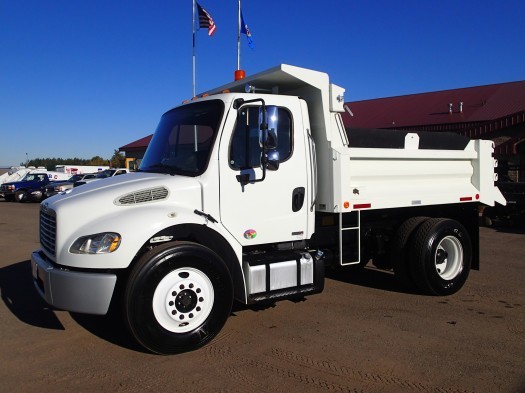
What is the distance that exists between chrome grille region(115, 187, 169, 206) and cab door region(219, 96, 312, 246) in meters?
0.59

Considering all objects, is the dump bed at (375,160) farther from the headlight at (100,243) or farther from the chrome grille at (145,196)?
the headlight at (100,243)

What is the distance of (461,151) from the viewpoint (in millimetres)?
6535

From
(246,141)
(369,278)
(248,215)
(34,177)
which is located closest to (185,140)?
(246,141)

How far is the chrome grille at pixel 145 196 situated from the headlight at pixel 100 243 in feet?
1.39

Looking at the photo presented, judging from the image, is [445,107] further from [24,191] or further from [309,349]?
[309,349]

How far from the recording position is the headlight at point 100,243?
403cm

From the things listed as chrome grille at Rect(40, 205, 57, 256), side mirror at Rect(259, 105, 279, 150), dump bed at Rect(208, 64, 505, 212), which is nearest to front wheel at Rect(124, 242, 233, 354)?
chrome grille at Rect(40, 205, 57, 256)

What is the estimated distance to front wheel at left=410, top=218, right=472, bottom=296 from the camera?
19.7ft

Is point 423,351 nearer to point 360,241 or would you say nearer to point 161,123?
point 360,241

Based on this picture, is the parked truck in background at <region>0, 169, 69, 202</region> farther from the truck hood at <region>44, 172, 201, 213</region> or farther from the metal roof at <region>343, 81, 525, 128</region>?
the truck hood at <region>44, 172, 201, 213</region>

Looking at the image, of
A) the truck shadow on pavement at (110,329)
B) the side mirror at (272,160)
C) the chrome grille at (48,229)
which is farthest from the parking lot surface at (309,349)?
the side mirror at (272,160)

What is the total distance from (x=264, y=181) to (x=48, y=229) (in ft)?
7.27

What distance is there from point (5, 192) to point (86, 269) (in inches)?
1078

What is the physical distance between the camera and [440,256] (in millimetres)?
6383
